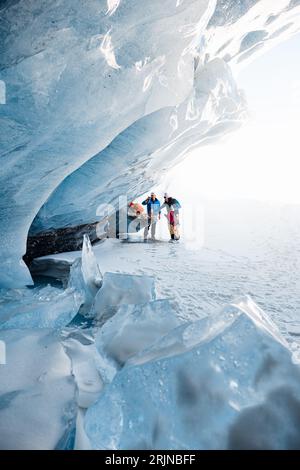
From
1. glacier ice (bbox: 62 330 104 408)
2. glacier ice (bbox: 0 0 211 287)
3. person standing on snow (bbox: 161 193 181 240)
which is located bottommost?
glacier ice (bbox: 62 330 104 408)

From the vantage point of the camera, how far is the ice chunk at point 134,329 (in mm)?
1495

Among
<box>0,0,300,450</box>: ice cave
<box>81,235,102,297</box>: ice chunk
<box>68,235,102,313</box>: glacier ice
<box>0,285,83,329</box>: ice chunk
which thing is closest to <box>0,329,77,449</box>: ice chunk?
<box>0,0,300,450</box>: ice cave

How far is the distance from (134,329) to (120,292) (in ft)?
3.25

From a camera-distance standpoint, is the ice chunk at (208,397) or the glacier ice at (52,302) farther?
the glacier ice at (52,302)

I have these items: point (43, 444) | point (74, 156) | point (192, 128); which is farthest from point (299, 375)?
point (192, 128)

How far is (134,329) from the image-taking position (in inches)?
62.7

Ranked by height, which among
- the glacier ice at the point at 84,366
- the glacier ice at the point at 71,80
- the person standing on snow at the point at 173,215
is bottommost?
the glacier ice at the point at 84,366

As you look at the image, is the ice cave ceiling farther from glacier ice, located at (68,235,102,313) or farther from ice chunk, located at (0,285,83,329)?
ice chunk, located at (0,285,83,329)

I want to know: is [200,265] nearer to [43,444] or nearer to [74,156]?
[74,156]

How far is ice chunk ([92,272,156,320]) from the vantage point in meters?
2.54

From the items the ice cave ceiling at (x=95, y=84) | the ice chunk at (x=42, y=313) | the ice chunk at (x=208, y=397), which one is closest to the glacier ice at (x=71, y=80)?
the ice cave ceiling at (x=95, y=84)

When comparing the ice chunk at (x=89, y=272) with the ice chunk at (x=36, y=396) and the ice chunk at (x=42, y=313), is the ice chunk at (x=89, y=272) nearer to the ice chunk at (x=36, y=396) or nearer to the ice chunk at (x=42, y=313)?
the ice chunk at (x=42, y=313)

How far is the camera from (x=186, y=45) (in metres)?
3.22

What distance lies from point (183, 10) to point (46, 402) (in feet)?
11.6
